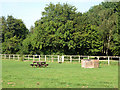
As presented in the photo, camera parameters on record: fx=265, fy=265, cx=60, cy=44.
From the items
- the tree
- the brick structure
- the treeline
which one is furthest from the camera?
the tree

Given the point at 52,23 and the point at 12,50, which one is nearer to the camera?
the point at 52,23

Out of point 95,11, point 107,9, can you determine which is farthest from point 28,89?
point 95,11

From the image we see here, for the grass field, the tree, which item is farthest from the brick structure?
the tree

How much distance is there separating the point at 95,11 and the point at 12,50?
24.8 meters

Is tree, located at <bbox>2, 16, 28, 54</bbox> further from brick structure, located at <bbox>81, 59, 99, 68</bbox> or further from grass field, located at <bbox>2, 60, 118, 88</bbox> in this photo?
grass field, located at <bbox>2, 60, 118, 88</bbox>

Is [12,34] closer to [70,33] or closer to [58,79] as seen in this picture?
[70,33]

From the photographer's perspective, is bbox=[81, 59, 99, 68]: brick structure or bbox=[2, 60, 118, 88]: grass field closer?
bbox=[2, 60, 118, 88]: grass field

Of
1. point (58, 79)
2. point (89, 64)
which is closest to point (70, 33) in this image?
point (89, 64)

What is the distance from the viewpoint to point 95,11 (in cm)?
7000

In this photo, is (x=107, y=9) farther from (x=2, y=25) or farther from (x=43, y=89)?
(x=43, y=89)

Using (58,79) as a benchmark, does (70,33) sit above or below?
above

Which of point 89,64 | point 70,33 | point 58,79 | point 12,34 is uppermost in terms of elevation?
point 12,34

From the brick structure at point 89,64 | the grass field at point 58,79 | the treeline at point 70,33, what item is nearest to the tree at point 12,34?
the treeline at point 70,33

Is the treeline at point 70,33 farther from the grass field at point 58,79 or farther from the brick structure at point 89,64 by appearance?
the grass field at point 58,79
